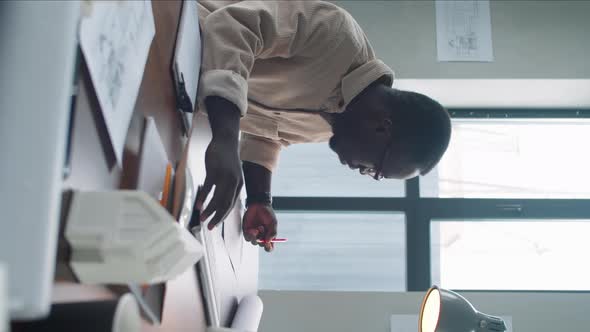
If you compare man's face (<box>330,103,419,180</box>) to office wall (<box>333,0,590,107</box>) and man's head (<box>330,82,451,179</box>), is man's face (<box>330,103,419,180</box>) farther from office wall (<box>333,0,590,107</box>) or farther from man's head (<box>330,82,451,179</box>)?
office wall (<box>333,0,590,107</box>)

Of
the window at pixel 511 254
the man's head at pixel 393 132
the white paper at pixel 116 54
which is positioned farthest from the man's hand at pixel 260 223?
the window at pixel 511 254

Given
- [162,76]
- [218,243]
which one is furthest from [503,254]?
[162,76]

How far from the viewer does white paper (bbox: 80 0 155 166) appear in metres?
0.38

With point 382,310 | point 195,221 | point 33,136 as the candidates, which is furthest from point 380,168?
point 382,310

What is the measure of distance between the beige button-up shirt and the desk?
107 millimetres

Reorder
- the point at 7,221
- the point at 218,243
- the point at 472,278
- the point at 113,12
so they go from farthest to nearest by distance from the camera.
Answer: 1. the point at 472,278
2. the point at 218,243
3. the point at 113,12
4. the point at 7,221

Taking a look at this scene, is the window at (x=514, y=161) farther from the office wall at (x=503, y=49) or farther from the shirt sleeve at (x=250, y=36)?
the shirt sleeve at (x=250, y=36)

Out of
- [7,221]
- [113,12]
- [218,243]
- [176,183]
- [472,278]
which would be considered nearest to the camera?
[7,221]

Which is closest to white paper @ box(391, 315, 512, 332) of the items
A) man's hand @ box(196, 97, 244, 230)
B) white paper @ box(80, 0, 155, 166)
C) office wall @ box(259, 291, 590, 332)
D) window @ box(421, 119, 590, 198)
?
office wall @ box(259, 291, 590, 332)

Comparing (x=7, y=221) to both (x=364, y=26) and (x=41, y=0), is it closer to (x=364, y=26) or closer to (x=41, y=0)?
(x=41, y=0)

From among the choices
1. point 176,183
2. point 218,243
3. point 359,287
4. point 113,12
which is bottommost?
point 359,287

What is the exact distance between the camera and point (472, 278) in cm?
251

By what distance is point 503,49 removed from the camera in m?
2.59

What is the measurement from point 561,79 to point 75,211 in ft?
8.37
